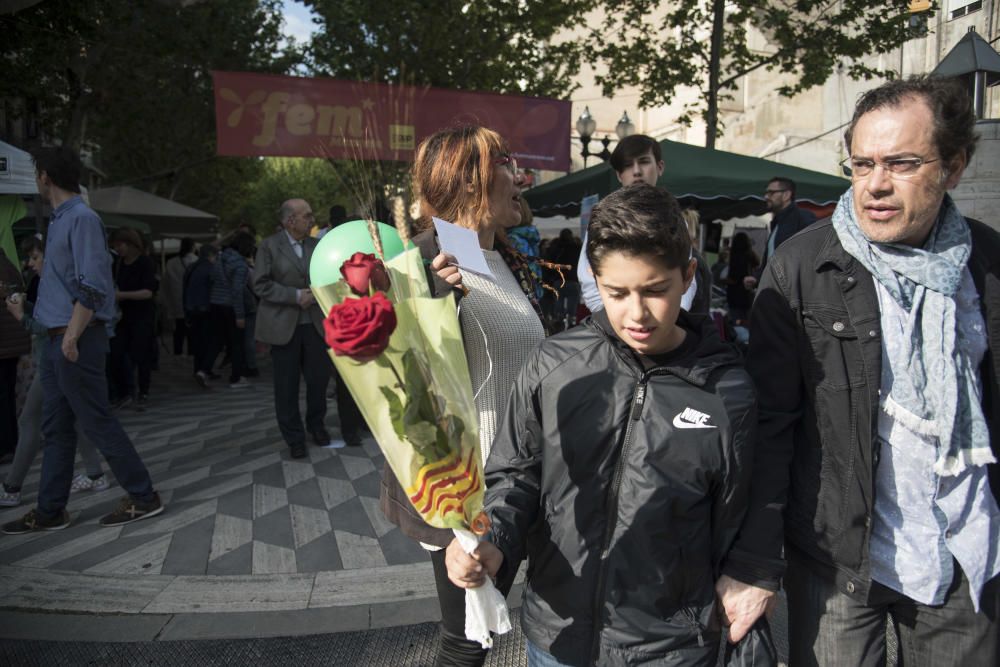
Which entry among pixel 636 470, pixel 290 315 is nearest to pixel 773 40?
pixel 290 315

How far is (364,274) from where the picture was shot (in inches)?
52.7

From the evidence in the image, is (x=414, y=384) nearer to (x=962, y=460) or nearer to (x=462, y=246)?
(x=462, y=246)

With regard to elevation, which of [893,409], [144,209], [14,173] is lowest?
[893,409]

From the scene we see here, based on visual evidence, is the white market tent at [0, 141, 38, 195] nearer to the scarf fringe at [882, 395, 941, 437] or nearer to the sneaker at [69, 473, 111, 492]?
the sneaker at [69, 473, 111, 492]

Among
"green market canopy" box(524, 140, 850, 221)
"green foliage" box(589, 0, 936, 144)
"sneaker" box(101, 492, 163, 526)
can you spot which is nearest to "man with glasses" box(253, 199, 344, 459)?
"sneaker" box(101, 492, 163, 526)

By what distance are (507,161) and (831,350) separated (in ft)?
3.64

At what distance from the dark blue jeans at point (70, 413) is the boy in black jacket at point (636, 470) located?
3.36 metres

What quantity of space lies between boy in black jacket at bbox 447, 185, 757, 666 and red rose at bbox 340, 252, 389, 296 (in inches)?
23.0

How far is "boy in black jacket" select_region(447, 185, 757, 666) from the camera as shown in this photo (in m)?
1.68

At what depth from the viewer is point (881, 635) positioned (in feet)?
6.01

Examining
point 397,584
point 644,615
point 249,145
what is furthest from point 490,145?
point 249,145

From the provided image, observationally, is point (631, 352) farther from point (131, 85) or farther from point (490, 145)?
point (131, 85)

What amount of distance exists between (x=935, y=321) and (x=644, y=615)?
940mm

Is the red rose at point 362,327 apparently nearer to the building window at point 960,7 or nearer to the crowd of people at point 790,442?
the crowd of people at point 790,442
